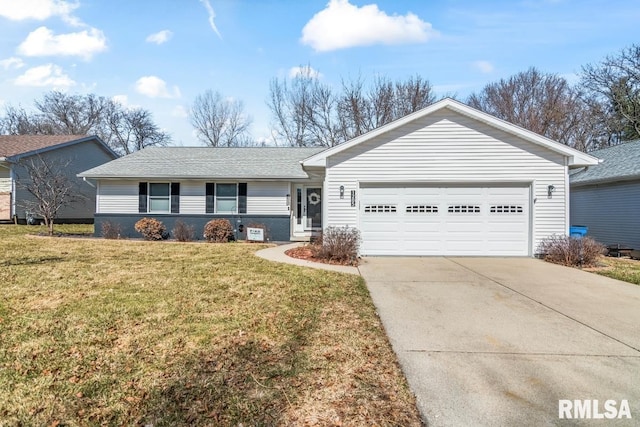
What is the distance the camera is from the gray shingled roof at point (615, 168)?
1228 cm

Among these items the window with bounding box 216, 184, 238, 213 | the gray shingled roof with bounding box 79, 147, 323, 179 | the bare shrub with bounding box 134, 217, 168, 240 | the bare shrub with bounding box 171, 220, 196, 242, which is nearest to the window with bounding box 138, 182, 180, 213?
the gray shingled roof with bounding box 79, 147, 323, 179

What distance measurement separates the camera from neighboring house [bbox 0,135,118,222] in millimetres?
17969

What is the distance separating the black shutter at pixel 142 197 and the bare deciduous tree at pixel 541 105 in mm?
27425

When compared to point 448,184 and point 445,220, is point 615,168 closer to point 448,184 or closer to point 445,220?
point 448,184

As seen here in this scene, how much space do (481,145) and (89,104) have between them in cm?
4019

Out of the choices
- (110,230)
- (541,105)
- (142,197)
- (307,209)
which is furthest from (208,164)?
(541,105)

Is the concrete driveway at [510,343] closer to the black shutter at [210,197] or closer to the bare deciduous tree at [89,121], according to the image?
the black shutter at [210,197]

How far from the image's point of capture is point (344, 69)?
2698 centimetres

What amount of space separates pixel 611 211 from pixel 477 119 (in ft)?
25.0

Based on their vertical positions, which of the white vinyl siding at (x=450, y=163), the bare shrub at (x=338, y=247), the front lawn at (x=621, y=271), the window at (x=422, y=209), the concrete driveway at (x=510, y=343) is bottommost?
the concrete driveway at (x=510, y=343)

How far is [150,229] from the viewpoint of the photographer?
13992 millimetres

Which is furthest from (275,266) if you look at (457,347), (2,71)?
(2,71)

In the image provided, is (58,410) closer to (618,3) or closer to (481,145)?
(481,145)

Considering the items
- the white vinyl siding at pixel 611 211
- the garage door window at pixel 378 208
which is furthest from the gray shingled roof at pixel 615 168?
the garage door window at pixel 378 208
